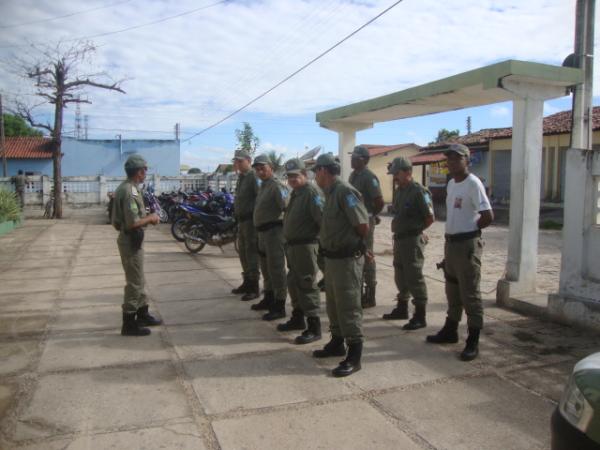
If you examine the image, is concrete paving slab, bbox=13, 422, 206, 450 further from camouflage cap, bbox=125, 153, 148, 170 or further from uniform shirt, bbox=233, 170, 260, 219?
uniform shirt, bbox=233, 170, 260, 219

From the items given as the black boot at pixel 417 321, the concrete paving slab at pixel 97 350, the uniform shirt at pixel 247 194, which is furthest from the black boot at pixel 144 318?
the black boot at pixel 417 321

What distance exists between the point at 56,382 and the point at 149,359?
74cm

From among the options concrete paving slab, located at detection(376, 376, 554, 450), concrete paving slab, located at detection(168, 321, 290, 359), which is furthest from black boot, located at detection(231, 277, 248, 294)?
concrete paving slab, located at detection(376, 376, 554, 450)

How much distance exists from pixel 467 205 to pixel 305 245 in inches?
56.9

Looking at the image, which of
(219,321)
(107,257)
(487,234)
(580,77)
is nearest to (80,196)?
(107,257)

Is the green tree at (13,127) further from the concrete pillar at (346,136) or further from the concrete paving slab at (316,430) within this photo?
the concrete paving slab at (316,430)

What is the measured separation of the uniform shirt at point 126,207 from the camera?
477cm

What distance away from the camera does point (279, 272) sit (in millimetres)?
5434

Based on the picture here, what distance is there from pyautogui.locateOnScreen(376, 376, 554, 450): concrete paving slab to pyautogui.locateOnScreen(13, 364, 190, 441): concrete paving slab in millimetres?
1498

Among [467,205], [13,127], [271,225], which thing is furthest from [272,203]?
[13,127]

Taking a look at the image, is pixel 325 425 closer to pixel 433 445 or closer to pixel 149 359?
pixel 433 445

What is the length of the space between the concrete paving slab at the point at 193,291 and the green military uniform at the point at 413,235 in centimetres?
232

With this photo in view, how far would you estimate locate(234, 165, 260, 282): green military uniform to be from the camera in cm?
628

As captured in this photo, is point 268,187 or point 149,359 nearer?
point 149,359
